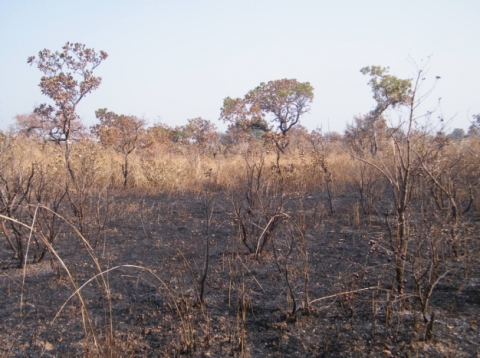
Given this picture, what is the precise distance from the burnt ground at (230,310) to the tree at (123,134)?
17.7 feet

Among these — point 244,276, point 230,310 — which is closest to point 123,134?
point 244,276

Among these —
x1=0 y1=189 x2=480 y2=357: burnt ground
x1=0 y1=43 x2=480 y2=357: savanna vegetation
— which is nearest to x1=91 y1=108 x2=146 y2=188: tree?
x1=0 y1=43 x2=480 y2=357: savanna vegetation

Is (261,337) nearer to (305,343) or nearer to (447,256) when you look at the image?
(305,343)

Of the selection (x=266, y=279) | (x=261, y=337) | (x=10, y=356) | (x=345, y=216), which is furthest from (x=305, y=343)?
(x=345, y=216)

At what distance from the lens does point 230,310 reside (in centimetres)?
297

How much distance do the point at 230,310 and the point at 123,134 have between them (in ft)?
26.4

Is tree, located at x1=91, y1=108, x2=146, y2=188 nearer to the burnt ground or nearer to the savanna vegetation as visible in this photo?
the savanna vegetation

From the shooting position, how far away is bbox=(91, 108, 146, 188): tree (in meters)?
9.55

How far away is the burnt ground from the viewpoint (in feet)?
7.91

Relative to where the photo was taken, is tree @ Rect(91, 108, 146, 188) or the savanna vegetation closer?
the savanna vegetation

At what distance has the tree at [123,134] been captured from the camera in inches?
376

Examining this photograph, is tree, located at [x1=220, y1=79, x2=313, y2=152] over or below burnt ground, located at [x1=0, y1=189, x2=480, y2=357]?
over

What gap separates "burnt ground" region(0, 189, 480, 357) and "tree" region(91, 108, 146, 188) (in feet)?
17.7

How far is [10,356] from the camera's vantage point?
238 centimetres
